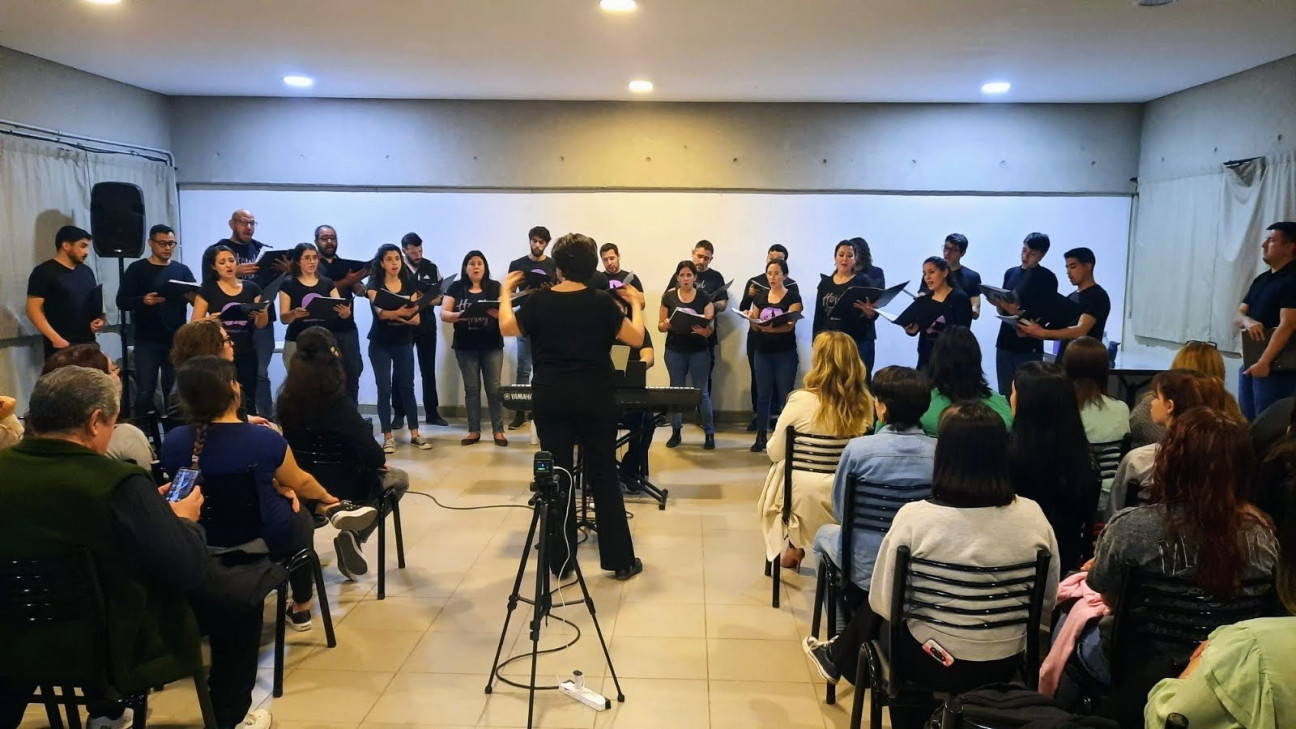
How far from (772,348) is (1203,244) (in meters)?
3.26

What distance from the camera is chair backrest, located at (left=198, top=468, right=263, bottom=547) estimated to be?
106 inches

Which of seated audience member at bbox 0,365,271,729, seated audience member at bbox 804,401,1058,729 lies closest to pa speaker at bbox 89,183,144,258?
seated audience member at bbox 0,365,271,729

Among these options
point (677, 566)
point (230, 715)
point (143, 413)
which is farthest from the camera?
point (143, 413)

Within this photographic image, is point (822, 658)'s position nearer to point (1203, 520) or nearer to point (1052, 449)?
point (1052, 449)

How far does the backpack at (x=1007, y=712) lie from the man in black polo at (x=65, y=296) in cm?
581

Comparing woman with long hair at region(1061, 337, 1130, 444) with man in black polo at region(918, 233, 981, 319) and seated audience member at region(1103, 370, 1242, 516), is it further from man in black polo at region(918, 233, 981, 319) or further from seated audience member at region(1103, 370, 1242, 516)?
man in black polo at region(918, 233, 981, 319)

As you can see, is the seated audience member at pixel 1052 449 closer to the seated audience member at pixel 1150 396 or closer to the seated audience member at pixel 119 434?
the seated audience member at pixel 1150 396

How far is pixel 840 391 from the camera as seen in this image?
11.4 feet

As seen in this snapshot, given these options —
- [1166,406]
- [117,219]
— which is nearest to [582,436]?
[1166,406]

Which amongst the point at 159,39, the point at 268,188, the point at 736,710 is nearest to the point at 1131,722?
the point at 736,710

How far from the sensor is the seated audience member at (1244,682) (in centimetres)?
138

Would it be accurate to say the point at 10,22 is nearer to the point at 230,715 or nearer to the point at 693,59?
the point at 693,59

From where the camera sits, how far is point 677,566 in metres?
4.17

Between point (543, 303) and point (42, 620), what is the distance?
6.50 feet
